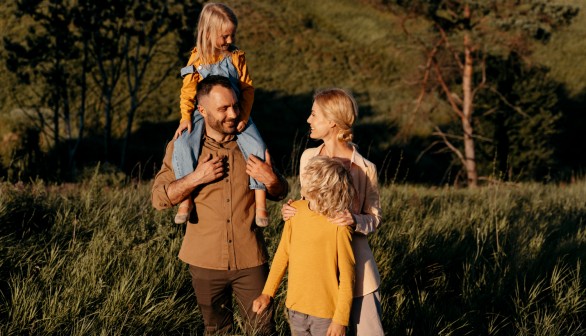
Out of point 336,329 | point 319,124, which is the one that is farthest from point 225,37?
point 336,329

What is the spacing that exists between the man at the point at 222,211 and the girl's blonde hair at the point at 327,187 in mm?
337

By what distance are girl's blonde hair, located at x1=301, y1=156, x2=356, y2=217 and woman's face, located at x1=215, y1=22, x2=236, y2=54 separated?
1138 millimetres

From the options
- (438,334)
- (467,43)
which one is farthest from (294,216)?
(467,43)

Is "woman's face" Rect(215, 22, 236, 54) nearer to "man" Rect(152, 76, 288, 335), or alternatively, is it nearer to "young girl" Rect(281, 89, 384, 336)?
"man" Rect(152, 76, 288, 335)

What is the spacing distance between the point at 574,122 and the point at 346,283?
25.4 m

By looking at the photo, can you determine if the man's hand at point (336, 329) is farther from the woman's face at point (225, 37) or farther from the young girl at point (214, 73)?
the woman's face at point (225, 37)

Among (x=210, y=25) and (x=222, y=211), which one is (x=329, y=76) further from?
(x=222, y=211)

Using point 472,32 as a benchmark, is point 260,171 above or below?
below

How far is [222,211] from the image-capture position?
321cm

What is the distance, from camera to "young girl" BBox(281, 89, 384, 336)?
3016 mm

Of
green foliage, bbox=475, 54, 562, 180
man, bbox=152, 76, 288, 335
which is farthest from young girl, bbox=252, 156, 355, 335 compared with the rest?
green foliage, bbox=475, 54, 562, 180

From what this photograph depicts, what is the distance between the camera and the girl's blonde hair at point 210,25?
3553mm

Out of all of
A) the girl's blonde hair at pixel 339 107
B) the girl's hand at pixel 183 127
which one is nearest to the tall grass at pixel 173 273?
the girl's hand at pixel 183 127

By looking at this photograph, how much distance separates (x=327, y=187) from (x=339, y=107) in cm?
47
